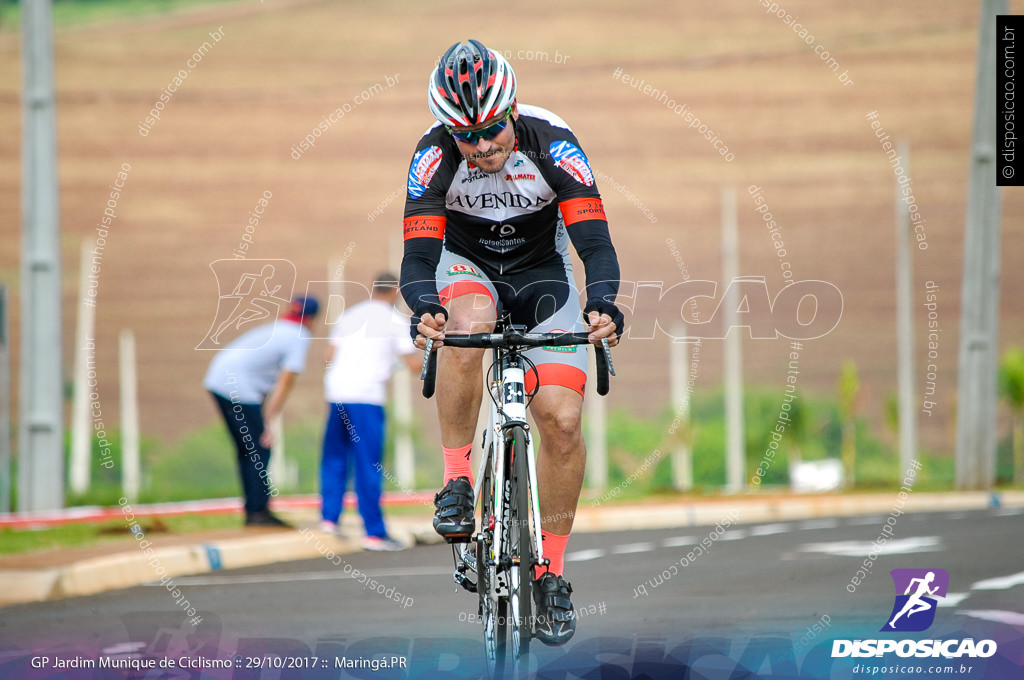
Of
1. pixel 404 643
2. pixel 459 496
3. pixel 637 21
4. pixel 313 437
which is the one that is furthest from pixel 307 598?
pixel 637 21

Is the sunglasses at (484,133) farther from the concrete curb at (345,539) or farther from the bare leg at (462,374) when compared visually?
the concrete curb at (345,539)

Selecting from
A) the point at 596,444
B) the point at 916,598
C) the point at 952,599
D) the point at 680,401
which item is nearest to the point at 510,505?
the point at 916,598

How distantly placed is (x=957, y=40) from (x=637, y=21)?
647 inches

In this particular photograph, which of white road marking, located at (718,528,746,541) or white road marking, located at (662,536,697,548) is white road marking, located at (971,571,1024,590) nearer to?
white road marking, located at (662,536,697,548)

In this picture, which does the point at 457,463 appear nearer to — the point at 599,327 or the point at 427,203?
the point at 599,327

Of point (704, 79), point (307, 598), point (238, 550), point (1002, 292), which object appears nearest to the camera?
point (307, 598)

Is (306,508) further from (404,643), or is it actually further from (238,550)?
(404,643)

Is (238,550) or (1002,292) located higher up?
(1002,292)

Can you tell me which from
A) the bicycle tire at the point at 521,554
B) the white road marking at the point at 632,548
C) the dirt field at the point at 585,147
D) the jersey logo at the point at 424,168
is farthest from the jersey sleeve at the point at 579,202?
the dirt field at the point at 585,147

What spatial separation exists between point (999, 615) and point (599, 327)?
238 cm

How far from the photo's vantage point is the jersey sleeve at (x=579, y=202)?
16.4 ft

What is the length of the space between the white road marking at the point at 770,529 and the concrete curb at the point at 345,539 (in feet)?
4.56

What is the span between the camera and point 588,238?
5.02 m

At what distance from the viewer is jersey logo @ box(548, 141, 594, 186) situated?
5082 millimetres
